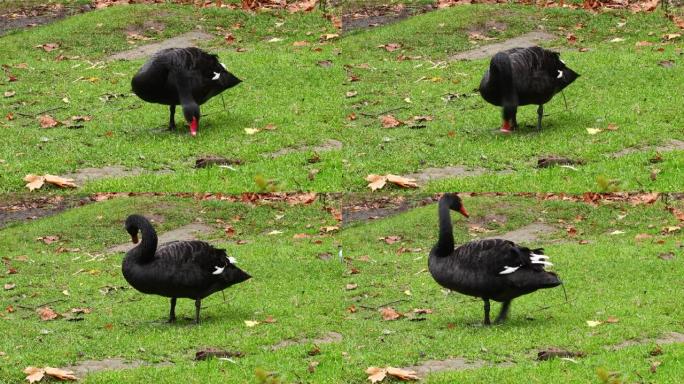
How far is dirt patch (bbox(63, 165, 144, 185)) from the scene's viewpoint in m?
19.2

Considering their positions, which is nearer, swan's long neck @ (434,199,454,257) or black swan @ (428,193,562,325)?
black swan @ (428,193,562,325)

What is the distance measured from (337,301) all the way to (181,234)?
3634 mm

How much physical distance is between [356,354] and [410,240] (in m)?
4.85

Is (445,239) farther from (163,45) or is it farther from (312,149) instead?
(163,45)

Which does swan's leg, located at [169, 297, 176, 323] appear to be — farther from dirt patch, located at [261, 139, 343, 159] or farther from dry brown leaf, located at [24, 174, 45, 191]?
dirt patch, located at [261, 139, 343, 159]

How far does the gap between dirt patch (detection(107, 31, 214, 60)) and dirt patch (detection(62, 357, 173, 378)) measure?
13.0 meters

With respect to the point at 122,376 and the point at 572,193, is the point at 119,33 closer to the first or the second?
the point at 572,193

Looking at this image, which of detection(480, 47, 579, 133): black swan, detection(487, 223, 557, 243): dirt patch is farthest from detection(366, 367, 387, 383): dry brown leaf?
detection(480, 47, 579, 133): black swan

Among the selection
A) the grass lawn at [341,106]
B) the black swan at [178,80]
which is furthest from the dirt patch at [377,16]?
the black swan at [178,80]

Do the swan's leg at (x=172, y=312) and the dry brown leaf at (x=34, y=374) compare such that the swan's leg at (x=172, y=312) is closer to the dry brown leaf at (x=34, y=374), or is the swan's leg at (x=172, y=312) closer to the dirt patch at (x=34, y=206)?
the dry brown leaf at (x=34, y=374)

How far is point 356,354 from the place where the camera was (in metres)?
13.3

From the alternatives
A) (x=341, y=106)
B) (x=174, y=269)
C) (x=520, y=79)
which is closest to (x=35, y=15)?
(x=341, y=106)

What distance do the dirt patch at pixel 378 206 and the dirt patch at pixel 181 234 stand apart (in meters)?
1.86

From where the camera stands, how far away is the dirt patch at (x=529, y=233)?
58.7ft
